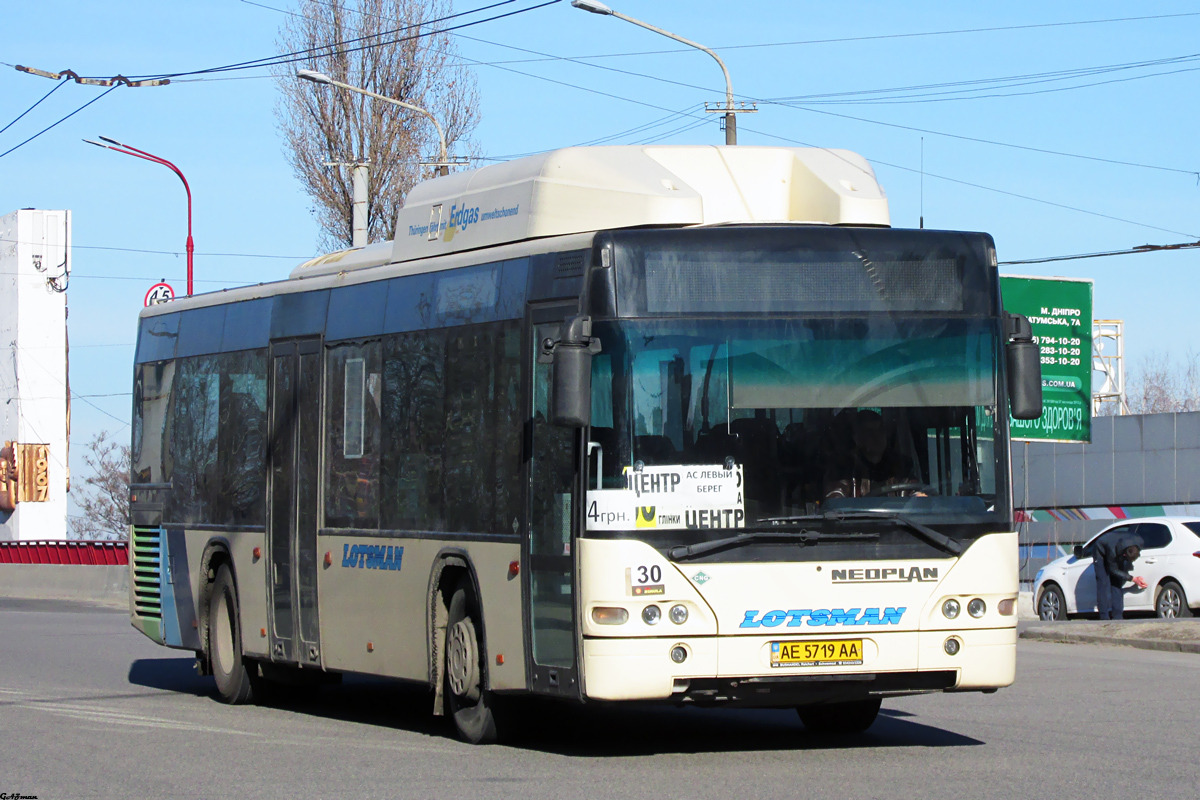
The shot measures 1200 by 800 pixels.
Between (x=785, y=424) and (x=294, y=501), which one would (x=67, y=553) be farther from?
(x=785, y=424)

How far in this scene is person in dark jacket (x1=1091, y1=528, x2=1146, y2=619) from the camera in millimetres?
25156

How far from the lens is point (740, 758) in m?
10.2

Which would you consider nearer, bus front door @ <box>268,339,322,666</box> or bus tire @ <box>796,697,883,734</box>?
bus tire @ <box>796,697,883,734</box>

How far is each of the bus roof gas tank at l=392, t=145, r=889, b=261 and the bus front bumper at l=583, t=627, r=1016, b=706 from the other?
254 cm

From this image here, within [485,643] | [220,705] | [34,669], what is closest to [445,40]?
[34,669]

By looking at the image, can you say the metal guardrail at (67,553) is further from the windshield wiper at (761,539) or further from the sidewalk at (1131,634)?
the windshield wiper at (761,539)

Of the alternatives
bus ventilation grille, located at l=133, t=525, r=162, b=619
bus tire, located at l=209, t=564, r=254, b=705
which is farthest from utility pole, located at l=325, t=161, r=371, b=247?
bus tire, located at l=209, t=564, r=254, b=705

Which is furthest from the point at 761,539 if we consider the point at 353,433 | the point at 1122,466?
the point at 1122,466

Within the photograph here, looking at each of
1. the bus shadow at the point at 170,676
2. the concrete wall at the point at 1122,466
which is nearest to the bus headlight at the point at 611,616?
the bus shadow at the point at 170,676

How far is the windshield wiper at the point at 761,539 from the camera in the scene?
971 cm

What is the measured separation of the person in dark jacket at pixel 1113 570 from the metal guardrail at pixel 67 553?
790 inches

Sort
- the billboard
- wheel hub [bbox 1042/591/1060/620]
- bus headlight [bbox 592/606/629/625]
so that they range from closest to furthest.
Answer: bus headlight [bbox 592/606/629/625]
wheel hub [bbox 1042/591/1060/620]
the billboard

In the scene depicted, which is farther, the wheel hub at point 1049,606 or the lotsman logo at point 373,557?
the wheel hub at point 1049,606

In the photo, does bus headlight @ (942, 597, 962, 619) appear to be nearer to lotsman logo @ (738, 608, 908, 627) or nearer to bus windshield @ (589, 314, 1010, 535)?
lotsman logo @ (738, 608, 908, 627)
